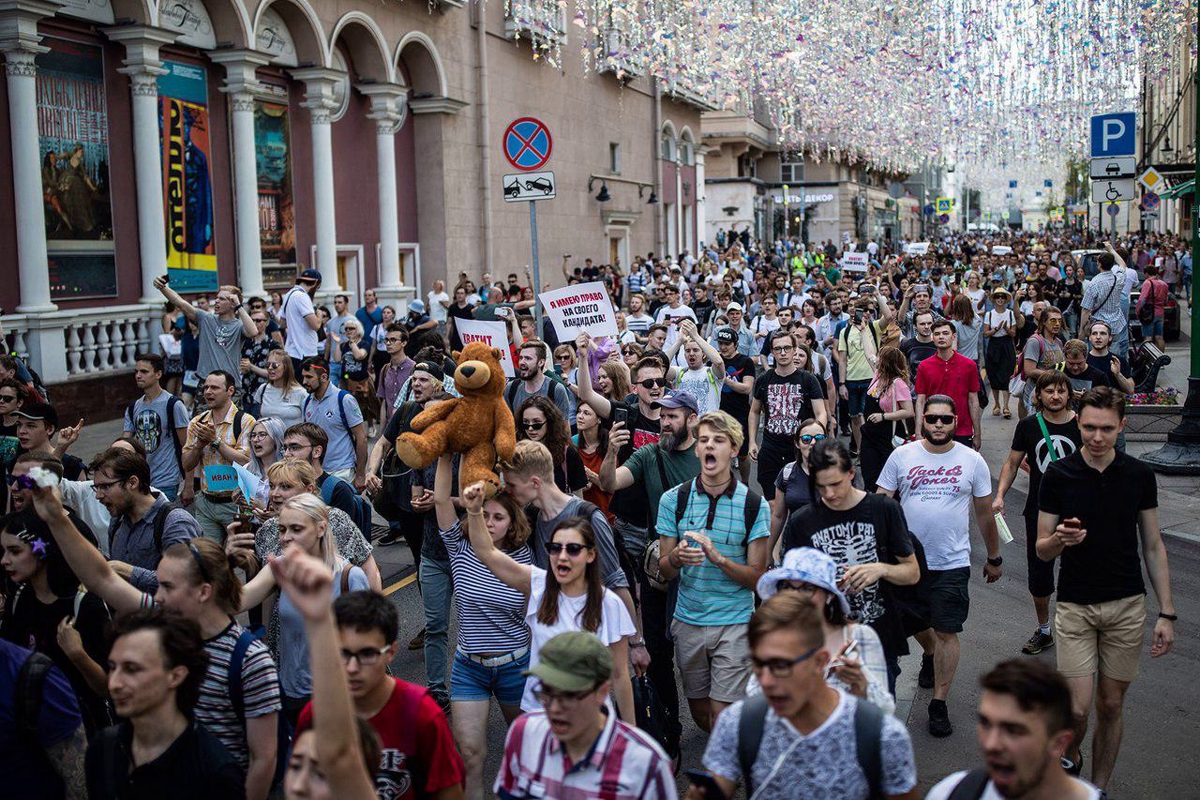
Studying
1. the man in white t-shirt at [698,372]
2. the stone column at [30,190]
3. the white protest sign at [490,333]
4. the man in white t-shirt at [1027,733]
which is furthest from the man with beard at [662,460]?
the stone column at [30,190]

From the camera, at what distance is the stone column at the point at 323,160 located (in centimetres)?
2173

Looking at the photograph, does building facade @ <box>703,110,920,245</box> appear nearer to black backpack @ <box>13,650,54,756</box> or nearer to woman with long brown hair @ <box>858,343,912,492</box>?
woman with long brown hair @ <box>858,343,912,492</box>

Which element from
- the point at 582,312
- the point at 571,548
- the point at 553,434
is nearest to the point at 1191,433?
the point at 582,312

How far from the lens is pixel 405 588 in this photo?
9117 millimetres

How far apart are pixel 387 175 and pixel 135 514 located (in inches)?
759

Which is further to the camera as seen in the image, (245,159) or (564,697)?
(245,159)

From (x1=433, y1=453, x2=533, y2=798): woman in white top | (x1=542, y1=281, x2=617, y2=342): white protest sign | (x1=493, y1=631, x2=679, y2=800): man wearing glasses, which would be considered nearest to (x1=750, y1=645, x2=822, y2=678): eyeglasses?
(x1=493, y1=631, x2=679, y2=800): man wearing glasses

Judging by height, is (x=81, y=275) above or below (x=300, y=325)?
above

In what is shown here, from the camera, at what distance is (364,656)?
3.84m

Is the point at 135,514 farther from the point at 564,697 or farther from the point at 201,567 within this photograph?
the point at 564,697

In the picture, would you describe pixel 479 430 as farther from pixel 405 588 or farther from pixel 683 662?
pixel 405 588

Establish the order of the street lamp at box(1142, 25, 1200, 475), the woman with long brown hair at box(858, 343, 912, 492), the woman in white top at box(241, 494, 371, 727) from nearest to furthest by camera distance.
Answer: the woman in white top at box(241, 494, 371, 727) < the woman with long brown hair at box(858, 343, 912, 492) < the street lamp at box(1142, 25, 1200, 475)

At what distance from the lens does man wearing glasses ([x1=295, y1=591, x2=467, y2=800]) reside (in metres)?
3.86

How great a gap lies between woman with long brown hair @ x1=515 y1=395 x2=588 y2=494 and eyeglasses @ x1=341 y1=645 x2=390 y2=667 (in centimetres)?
296
